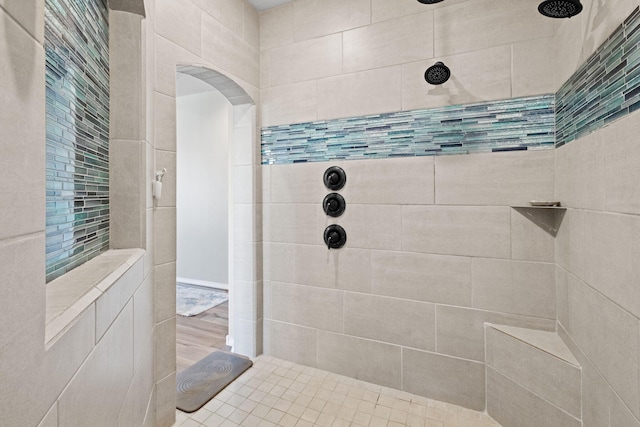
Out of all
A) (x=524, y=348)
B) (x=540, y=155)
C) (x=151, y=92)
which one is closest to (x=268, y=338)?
(x=524, y=348)

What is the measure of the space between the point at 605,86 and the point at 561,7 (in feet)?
1.05

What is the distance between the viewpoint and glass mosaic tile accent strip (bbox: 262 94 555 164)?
1.59m

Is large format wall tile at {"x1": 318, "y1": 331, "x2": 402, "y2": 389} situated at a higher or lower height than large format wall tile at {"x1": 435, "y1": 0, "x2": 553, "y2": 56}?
→ lower

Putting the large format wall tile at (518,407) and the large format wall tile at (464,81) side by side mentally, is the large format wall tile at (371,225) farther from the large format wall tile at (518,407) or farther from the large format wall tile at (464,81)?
the large format wall tile at (518,407)

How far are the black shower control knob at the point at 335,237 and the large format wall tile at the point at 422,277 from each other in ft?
0.75

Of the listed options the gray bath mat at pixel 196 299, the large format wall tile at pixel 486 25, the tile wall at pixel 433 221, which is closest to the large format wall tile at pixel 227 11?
the tile wall at pixel 433 221

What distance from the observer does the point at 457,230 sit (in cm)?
174

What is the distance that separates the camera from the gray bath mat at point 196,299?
3.41 meters

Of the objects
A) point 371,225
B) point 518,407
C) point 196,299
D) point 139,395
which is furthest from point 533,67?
point 196,299

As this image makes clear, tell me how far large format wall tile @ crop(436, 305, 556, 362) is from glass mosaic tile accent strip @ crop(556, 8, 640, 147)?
3.16ft

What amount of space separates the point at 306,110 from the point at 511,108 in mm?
1248

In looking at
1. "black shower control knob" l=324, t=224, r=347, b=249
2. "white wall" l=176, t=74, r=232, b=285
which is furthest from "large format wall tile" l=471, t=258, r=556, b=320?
"white wall" l=176, t=74, r=232, b=285

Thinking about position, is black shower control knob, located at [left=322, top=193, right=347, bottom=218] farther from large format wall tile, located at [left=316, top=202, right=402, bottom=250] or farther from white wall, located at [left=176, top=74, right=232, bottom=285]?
white wall, located at [left=176, top=74, right=232, bottom=285]

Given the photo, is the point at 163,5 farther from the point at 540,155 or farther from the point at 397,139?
the point at 540,155
